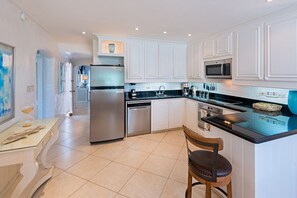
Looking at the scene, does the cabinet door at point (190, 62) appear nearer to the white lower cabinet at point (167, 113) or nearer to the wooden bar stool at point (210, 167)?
the white lower cabinet at point (167, 113)

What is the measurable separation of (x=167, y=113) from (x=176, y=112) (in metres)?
0.27

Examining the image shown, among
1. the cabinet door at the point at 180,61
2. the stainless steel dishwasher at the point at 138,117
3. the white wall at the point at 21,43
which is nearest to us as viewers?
the white wall at the point at 21,43

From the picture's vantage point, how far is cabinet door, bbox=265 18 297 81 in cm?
217

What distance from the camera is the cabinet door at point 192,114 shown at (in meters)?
4.00

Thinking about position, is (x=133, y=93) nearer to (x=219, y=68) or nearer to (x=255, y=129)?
(x=219, y=68)

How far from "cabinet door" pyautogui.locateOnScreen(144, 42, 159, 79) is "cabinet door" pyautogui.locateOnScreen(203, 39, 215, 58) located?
→ 48.1 inches

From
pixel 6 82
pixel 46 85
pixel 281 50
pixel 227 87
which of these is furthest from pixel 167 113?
pixel 46 85

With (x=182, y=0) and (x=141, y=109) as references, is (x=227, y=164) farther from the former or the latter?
(x=141, y=109)

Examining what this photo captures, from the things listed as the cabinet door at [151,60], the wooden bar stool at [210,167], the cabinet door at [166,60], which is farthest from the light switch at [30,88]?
the cabinet door at [166,60]

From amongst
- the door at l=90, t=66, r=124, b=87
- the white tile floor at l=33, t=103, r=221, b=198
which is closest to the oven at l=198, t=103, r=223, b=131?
the white tile floor at l=33, t=103, r=221, b=198

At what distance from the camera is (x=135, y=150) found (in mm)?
3287

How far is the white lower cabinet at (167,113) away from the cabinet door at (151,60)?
2.46 ft

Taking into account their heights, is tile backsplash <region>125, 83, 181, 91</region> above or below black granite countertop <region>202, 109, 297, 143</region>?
above

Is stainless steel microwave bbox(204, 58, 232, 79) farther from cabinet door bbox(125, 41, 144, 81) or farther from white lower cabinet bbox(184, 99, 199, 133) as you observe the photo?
cabinet door bbox(125, 41, 144, 81)
